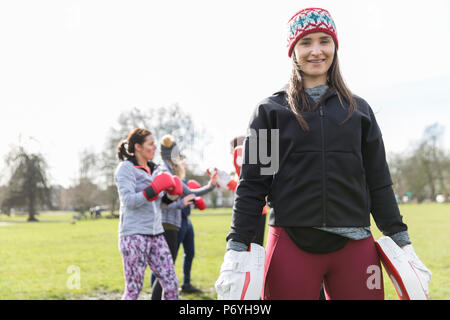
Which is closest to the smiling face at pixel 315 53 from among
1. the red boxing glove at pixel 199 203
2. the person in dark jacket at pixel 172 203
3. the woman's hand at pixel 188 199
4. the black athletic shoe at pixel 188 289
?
the person in dark jacket at pixel 172 203

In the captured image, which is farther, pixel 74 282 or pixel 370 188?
pixel 74 282

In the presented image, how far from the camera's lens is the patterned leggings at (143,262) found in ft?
12.2

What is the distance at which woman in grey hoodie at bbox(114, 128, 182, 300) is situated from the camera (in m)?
3.73

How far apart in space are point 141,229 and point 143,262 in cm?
29

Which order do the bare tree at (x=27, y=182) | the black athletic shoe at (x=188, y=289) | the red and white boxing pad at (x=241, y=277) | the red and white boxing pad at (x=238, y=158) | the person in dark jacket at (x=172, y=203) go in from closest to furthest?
the red and white boxing pad at (x=241, y=277)
the red and white boxing pad at (x=238, y=158)
the person in dark jacket at (x=172, y=203)
the black athletic shoe at (x=188, y=289)
the bare tree at (x=27, y=182)

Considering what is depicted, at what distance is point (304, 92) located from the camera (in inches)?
77.3

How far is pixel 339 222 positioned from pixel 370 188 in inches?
10.6

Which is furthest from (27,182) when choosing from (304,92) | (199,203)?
(304,92)

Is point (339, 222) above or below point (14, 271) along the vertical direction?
above

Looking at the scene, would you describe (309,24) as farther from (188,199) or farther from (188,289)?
(188,289)

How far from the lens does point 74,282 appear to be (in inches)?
274

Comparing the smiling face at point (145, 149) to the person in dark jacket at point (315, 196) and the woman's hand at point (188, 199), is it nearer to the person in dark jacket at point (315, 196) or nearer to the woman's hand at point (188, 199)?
the woman's hand at point (188, 199)

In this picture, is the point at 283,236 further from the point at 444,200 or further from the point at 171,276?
the point at 444,200
